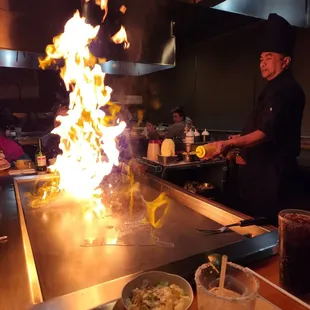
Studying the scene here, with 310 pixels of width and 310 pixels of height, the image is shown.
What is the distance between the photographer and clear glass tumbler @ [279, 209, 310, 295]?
768 mm

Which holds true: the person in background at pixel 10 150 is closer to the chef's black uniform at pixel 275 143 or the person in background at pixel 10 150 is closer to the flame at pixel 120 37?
the flame at pixel 120 37

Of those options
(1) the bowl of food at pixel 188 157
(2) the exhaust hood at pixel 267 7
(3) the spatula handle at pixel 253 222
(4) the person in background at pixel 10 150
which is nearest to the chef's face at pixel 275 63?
(2) the exhaust hood at pixel 267 7

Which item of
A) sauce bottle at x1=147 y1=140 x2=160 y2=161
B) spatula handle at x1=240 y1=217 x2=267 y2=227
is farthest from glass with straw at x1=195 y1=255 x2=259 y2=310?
sauce bottle at x1=147 y1=140 x2=160 y2=161

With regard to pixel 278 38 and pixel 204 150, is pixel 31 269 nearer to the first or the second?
pixel 204 150

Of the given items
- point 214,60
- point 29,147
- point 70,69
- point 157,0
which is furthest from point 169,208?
point 214,60

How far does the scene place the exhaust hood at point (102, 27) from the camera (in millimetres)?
2318

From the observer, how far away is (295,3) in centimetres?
285

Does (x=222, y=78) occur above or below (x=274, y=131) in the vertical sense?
above

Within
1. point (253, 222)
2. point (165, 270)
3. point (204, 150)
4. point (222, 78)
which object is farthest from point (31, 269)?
point (222, 78)

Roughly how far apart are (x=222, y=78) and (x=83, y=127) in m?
4.34

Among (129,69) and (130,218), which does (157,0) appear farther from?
(130,218)

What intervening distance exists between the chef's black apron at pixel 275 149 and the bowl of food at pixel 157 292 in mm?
1533

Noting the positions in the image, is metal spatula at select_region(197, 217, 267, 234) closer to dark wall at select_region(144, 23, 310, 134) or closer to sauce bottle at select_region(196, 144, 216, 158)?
sauce bottle at select_region(196, 144, 216, 158)

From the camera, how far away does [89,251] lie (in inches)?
40.4
